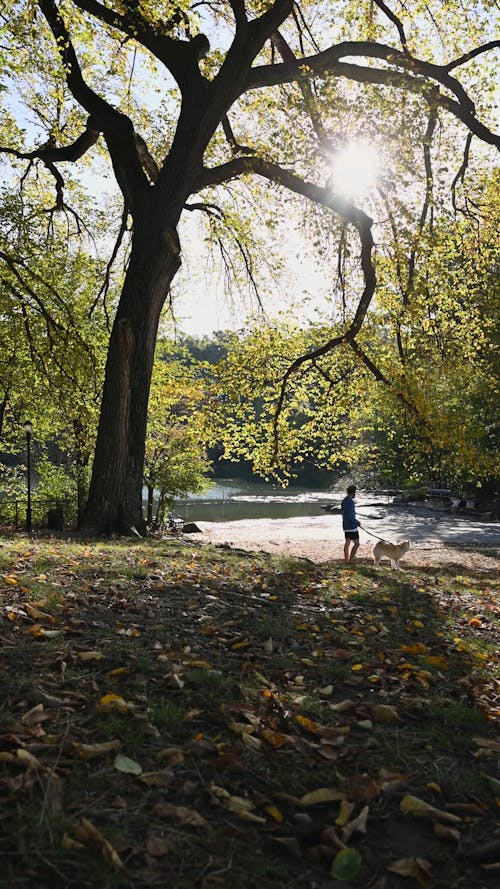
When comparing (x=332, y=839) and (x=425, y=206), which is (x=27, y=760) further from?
(x=425, y=206)

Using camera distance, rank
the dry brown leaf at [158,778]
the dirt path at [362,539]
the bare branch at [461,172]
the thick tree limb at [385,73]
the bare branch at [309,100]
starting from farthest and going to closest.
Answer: the dirt path at [362,539]
the bare branch at [461,172]
the bare branch at [309,100]
the thick tree limb at [385,73]
the dry brown leaf at [158,778]

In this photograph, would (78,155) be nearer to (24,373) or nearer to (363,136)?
(363,136)

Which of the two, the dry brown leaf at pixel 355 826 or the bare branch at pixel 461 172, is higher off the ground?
the bare branch at pixel 461 172

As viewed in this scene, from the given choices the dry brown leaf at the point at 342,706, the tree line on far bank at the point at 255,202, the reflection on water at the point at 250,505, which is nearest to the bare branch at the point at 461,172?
the tree line on far bank at the point at 255,202

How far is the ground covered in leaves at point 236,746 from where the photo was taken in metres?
2.18

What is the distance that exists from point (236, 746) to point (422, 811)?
2.63 feet

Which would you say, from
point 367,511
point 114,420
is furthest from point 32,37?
point 367,511

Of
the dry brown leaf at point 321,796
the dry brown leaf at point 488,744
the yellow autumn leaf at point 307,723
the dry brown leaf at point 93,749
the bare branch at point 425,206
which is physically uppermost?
the bare branch at point 425,206

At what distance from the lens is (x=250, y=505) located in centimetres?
4203

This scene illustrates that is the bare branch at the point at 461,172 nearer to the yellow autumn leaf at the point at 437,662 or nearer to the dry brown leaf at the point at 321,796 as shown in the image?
the yellow autumn leaf at the point at 437,662

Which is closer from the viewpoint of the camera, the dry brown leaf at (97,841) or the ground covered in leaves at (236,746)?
the dry brown leaf at (97,841)

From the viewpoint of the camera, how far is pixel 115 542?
965 cm

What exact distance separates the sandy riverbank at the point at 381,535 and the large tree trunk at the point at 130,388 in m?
3.56

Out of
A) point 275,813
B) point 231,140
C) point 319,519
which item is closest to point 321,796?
point 275,813
